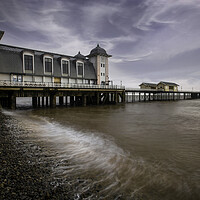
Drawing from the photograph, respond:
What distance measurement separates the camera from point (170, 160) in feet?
16.9

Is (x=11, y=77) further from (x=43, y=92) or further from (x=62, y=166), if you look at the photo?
(x=62, y=166)

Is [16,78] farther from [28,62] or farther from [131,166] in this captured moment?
[131,166]

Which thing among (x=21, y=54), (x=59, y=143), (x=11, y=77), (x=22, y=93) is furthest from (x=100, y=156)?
(x=21, y=54)

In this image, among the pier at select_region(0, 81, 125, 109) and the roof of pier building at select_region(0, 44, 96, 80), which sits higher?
the roof of pier building at select_region(0, 44, 96, 80)

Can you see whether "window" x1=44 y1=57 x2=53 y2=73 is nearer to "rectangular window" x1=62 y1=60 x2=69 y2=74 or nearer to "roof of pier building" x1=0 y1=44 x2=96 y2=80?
"roof of pier building" x1=0 y1=44 x2=96 y2=80

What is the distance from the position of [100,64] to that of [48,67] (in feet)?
39.8

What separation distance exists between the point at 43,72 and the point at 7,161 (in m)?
23.8

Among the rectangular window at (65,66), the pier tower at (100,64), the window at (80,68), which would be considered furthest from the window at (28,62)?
the pier tower at (100,64)

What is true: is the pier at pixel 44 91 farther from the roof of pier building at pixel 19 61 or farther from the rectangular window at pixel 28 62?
the roof of pier building at pixel 19 61

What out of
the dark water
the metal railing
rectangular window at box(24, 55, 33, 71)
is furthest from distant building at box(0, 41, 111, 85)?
the dark water

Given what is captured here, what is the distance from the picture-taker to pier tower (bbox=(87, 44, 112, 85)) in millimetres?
32812

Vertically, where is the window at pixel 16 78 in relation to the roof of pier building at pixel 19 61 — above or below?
below

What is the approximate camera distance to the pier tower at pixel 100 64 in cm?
3281

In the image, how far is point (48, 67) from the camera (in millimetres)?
26375
